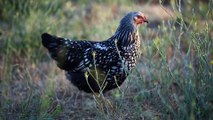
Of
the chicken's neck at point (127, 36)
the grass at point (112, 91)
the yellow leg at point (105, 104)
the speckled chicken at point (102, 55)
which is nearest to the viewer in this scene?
the grass at point (112, 91)

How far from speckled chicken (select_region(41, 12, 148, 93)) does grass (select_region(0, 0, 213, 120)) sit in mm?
186

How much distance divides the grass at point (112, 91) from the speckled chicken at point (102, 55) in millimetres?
186

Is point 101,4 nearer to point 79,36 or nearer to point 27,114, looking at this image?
point 79,36

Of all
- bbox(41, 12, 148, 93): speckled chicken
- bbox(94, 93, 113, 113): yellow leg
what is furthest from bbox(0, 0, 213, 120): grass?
bbox(41, 12, 148, 93): speckled chicken

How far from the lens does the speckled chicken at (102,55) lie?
4703 millimetres

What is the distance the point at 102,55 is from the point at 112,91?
92 cm

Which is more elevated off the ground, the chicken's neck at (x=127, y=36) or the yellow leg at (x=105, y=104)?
the chicken's neck at (x=127, y=36)

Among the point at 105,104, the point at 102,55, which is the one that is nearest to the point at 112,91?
the point at 102,55

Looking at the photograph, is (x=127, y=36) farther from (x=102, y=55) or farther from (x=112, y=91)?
(x=112, y=91)

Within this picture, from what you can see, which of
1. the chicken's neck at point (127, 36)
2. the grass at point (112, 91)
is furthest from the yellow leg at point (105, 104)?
the chicken's neck at point (127, 36)

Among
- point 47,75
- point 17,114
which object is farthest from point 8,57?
point 17,114

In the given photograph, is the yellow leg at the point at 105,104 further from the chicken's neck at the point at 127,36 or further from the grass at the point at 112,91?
the chicken's neck at the point at 127,36

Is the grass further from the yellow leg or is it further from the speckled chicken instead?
the speckled chicken

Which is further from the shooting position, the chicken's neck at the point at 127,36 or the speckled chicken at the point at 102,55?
the chicken's neck at the point at 127,36
